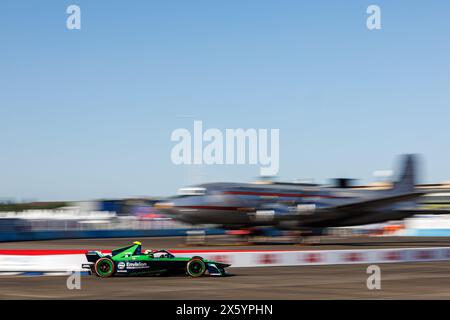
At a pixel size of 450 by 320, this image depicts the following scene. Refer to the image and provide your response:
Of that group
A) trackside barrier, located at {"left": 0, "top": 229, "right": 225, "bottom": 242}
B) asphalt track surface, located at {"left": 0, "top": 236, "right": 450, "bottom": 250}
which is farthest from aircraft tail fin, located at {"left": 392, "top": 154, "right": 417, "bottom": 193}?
trackside barrier, located at {"left": 0, "top": 229, "right": 225, "bottom": 242}

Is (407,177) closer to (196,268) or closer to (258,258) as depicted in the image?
(258,258)

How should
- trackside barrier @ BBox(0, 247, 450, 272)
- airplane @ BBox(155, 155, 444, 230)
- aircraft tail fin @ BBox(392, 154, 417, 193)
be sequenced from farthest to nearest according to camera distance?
aircraft tail fin @ BBox(392, 154, 417, 193) → airplane @ BBox(155, 155, 444, 230) → trackside barrier @ BBox(0, 247, 450, 272)

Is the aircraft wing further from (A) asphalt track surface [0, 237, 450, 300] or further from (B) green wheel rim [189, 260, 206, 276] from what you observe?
(B) green wheel rim [189, 260, 206, 276]

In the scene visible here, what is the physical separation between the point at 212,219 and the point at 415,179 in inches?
712

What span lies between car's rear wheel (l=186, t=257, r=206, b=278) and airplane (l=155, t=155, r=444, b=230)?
20563mm

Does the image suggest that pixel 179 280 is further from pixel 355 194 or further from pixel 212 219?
pixel 355 194

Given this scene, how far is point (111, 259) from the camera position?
2175 centimetres

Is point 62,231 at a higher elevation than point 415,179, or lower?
lower

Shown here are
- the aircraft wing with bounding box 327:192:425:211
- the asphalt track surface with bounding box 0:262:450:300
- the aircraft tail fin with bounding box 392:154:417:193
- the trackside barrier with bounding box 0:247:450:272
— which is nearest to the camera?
the asphalt track surface with bounding box 0:262:450:300

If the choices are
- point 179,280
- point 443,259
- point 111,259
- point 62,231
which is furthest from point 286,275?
point 62,231

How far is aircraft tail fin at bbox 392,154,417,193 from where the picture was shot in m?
52.9

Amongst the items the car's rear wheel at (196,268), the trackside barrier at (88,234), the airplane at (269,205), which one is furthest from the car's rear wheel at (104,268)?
the trackside barrier at (88,234)

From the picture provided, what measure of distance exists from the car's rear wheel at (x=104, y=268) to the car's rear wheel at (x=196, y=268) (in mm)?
2154
